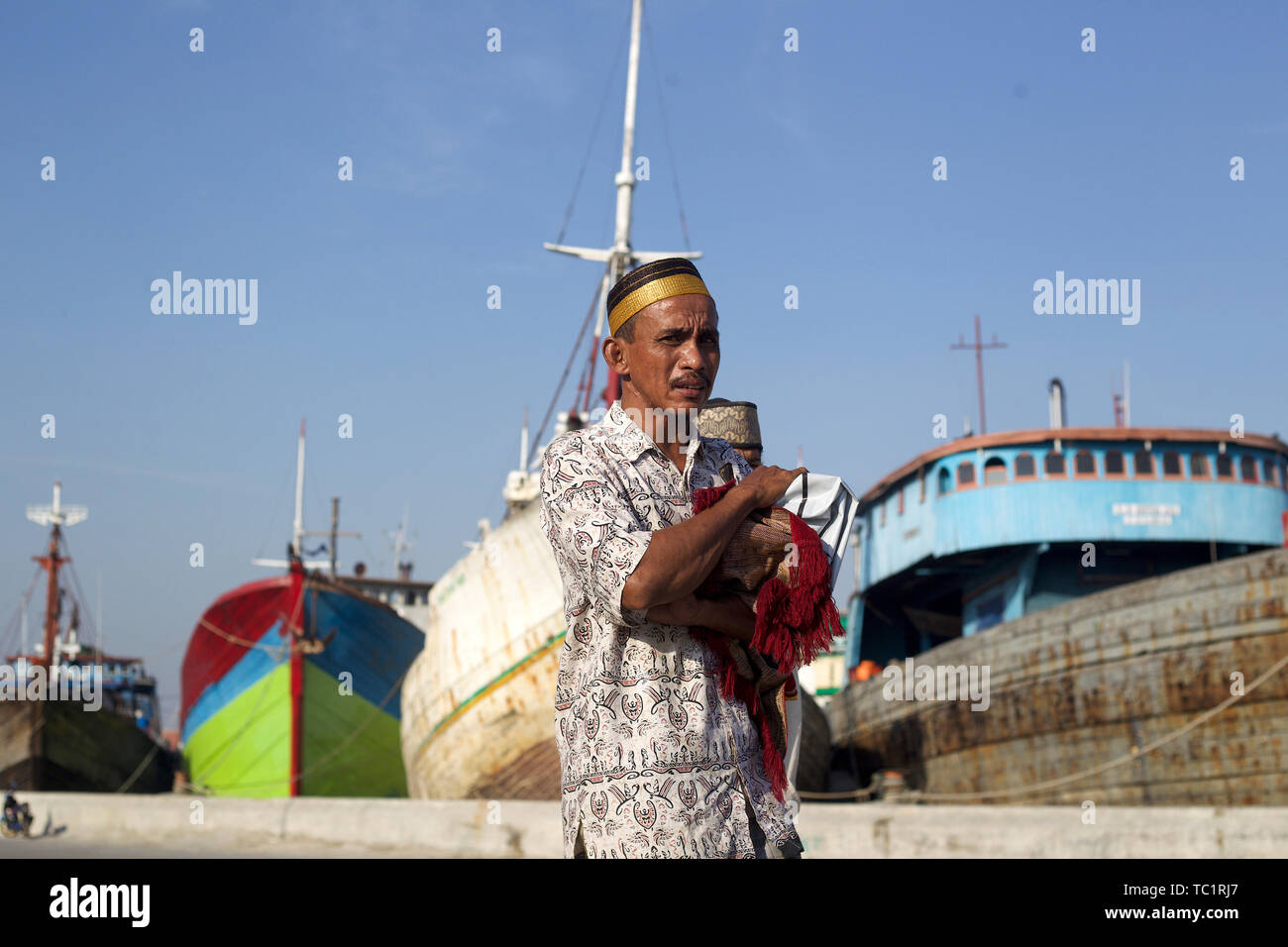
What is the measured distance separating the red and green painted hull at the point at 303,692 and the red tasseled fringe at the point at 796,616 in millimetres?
20638

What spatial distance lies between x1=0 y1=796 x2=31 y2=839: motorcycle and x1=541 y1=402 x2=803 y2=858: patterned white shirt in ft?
34.5

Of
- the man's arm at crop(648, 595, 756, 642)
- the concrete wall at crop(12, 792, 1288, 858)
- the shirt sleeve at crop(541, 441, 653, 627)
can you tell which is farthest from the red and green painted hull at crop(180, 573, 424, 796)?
the man's arm at crop(648, 595, 756, 642)

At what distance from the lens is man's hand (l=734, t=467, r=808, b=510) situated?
1.94m

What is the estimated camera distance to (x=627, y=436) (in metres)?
2.11

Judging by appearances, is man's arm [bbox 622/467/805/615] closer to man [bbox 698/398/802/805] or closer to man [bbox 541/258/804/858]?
man [bbox 541/258/804/858]

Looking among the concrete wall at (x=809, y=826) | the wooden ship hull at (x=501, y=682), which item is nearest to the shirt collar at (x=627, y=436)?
the concrete wall at (x=809, y=826)

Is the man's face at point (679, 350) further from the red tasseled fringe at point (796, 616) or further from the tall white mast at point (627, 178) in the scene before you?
the tall white mast at point (627, 178)

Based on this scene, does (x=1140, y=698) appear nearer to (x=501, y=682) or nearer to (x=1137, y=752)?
(x=1137, y=752)

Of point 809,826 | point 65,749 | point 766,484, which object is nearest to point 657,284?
point 766,484

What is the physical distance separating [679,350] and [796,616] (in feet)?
1.82

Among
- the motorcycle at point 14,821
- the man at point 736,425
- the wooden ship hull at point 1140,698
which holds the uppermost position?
the man at point 736,425

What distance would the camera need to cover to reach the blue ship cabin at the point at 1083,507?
17.5m
